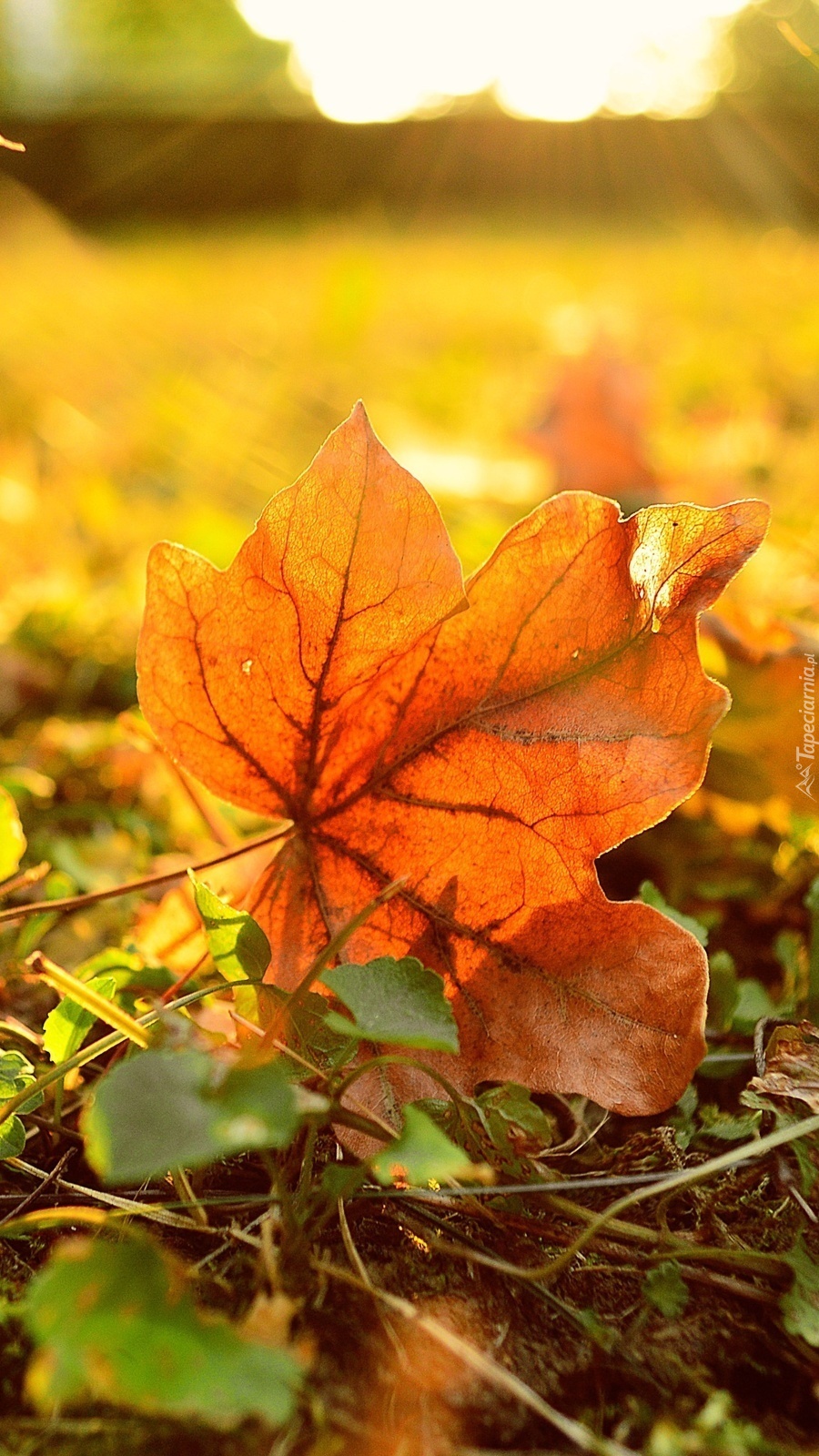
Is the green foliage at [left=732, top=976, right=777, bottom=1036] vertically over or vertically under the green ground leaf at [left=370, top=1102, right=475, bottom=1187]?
under

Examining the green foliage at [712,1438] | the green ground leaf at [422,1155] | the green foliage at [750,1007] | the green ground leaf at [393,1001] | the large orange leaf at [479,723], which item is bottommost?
the green foliage at [712,1438]

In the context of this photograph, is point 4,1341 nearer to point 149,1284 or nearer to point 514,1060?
point 149,1284

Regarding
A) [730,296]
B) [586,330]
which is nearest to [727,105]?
[730,296]

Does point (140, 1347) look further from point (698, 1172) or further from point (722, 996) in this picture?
point (722, 996)

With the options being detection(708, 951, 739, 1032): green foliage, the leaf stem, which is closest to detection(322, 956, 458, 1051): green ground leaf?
the leaf stem

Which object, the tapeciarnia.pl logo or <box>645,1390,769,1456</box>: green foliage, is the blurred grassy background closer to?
the tapeciarnia.pl logo

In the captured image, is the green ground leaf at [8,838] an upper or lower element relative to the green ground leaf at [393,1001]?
lower

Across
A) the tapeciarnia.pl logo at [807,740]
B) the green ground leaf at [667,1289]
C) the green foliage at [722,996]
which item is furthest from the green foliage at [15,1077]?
the tapeciarnia.pl logo at [807,740]

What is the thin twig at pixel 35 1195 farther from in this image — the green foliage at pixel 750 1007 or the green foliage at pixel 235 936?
the green foliage at pixel 750 1007
